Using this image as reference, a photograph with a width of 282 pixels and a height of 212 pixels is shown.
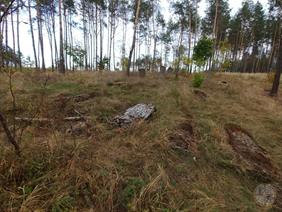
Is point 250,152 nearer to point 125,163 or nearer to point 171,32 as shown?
point 125,163

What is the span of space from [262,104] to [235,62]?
68.9 ft

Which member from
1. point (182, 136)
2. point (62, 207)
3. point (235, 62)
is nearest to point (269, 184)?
point (182, 136)

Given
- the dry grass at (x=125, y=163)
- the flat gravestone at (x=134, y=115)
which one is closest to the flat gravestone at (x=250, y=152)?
the dry grass at (x=125, y=163)

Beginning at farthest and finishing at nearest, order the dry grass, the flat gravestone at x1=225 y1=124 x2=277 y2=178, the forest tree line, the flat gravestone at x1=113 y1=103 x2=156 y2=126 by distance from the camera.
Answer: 1. the forest tree line
2. the flat gravestone at x1=113 y1=103 x2=156 y2=126
3. the flat gravestone at x1=225 y1=124 x2=277 y2=178
4. the dry grass

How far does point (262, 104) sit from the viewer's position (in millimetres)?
7156

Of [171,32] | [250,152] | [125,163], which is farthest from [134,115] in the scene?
[171,32]

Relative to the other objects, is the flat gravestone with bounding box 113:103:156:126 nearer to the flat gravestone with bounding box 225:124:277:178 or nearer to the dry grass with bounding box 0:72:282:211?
the dry grass with bounding box 0:72:282:211

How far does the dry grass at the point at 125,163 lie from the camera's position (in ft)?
7.11

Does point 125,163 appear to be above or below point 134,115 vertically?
below

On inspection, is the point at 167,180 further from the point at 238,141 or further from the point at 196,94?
the point at 196,94

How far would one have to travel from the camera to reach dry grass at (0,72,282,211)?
2166mm

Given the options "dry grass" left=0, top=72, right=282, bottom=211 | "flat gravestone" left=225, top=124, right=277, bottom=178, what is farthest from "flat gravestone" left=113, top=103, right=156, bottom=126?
"flat gravestone" left=225, top=124, right=277, bottom=178

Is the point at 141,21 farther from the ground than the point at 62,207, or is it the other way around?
the point at 141,21

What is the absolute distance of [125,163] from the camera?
9.43 feet
